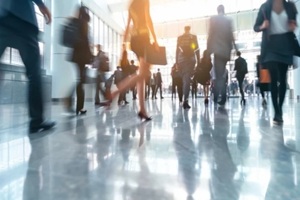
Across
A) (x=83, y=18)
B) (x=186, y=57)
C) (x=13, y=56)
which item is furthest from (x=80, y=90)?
(x=13, y=56)

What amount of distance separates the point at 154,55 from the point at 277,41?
59.8 inches

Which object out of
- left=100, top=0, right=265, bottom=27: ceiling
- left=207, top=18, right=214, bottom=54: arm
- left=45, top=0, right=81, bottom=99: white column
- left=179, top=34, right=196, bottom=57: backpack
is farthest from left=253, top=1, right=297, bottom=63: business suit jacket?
left=100, top=0, right=265, bottom=27: ceiling

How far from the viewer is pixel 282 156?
151 centimetres

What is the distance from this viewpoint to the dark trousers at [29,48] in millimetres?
2350

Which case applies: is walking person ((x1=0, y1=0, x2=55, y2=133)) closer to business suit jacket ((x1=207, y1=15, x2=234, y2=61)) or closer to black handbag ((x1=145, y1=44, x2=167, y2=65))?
black handbag ((x1=145, y1=44, x2=167, y2=65))

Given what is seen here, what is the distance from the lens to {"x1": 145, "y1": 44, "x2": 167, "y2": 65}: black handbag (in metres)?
3.16

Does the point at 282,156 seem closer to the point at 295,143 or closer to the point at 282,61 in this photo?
the point at 295,143

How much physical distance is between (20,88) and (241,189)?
10233 millimetres

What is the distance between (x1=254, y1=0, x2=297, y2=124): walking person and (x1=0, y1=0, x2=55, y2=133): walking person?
2566mm

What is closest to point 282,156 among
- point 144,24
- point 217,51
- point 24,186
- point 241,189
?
point 241,189

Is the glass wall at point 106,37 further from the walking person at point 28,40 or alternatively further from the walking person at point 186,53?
the walking person at point 28,40

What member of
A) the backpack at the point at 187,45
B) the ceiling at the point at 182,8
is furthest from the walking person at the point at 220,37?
the ceiling at the point at 182,8

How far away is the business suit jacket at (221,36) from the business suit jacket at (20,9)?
321cm

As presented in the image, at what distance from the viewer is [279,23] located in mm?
3031
